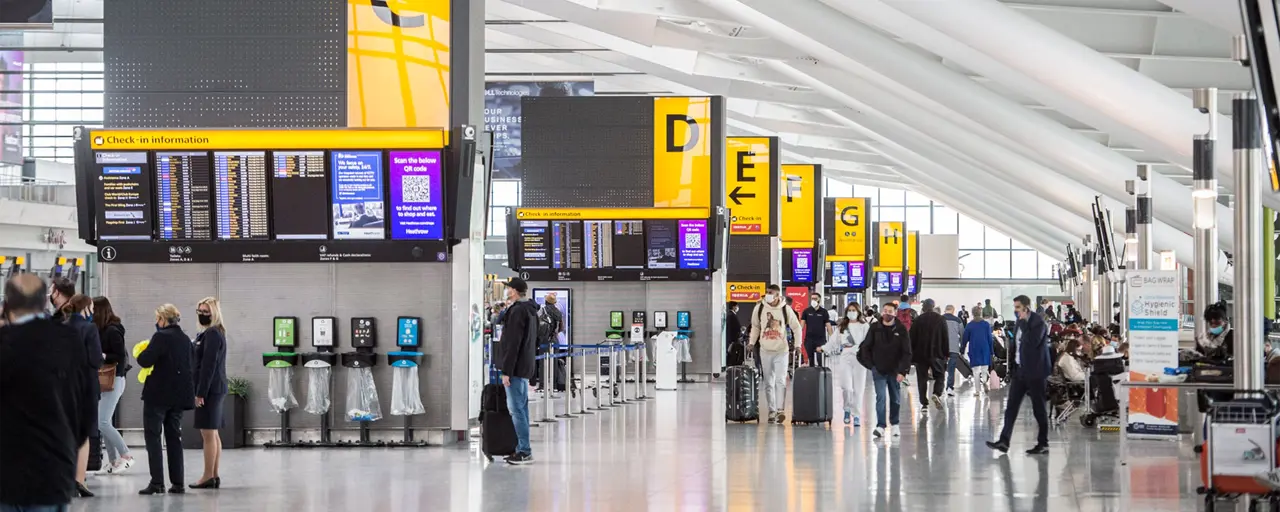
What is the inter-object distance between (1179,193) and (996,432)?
1625 centimetres

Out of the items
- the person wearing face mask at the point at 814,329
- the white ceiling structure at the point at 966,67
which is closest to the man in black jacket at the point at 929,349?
the white ceiling structure at the point at 966,67

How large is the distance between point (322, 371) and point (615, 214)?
10.3 m

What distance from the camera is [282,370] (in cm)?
1348

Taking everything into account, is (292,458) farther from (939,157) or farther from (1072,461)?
(939,157)

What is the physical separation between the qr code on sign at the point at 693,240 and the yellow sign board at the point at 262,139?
1058 centimetres

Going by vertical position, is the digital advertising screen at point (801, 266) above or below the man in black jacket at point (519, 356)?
above

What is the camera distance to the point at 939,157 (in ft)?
144

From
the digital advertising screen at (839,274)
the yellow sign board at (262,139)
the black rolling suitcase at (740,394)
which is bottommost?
the black rolling suitcase at (740,394)

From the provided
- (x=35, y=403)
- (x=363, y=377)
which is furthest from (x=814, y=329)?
(x=35, y=403)

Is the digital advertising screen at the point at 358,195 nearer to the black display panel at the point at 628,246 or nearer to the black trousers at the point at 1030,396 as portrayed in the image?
the black trousers at the point at 1030,396

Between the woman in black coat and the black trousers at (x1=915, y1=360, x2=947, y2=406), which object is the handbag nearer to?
the woman in black coat

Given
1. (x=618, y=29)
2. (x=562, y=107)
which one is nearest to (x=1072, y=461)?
(x=562, y=107)

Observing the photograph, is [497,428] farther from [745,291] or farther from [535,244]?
[745,291]

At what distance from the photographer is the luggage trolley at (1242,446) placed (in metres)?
9.09
